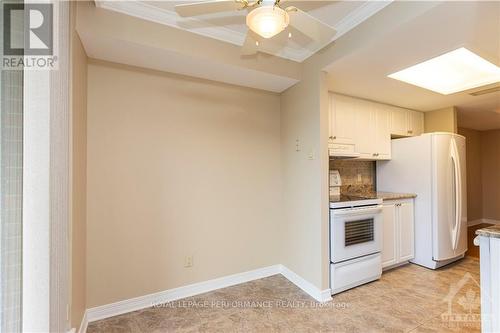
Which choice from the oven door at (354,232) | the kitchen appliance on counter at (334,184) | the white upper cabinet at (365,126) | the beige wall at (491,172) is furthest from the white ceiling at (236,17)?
the beige wall at (491,172)

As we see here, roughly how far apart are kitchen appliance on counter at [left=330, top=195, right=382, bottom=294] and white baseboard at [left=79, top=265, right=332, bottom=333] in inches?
9.5

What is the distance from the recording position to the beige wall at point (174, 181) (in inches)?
82.3

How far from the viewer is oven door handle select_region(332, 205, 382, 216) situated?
2.38 metres

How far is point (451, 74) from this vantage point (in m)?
2.80

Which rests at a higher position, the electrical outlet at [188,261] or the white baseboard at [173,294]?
the electrical outlet at [188,261]

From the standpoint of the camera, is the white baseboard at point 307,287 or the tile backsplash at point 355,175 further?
the tile backsplash at point 355,175

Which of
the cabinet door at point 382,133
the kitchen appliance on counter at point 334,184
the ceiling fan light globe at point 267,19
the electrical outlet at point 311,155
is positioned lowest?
the kitchen appliance on counter at point 334,184

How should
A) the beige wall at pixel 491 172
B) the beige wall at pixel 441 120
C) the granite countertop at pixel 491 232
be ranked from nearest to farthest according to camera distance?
1. the granite countertop at pixel 491 232
2. the beige wall at pixel 441 120
3. the beige wall at pixel 491 172

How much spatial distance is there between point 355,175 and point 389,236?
3.23 ft

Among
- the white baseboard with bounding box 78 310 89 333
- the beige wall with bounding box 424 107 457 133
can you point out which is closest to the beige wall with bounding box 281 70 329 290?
the white baseboard with bounding box 78 310 89 333

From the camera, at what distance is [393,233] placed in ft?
9.81

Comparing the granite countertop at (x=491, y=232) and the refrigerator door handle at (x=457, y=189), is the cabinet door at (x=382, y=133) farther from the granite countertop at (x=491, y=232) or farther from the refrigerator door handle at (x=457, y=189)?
the granite countertop at (x=491, y=232)

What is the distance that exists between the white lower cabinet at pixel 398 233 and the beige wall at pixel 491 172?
13.8 ft

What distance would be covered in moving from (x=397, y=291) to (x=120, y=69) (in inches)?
141
